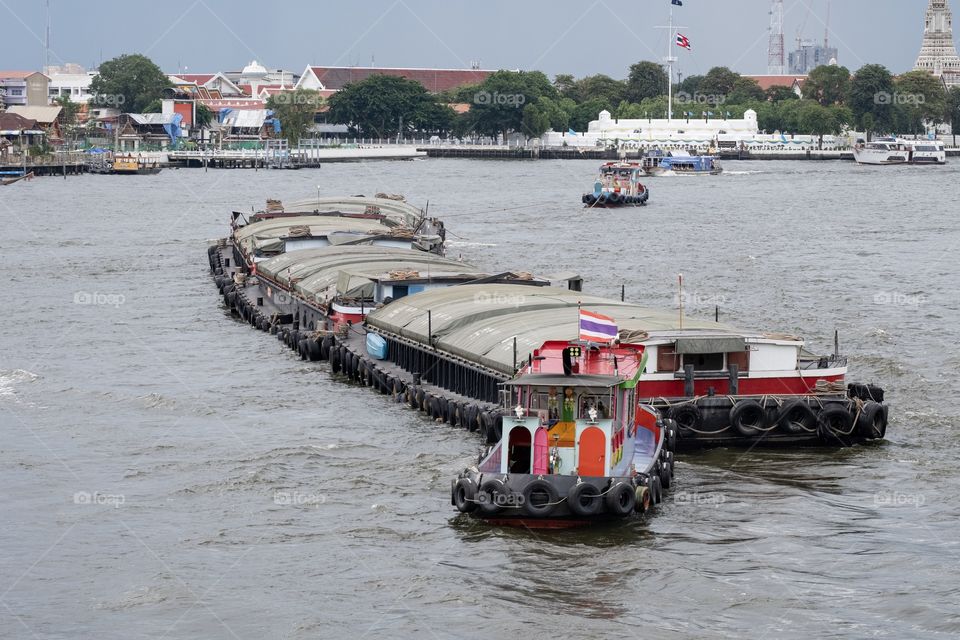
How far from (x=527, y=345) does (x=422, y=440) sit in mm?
3318

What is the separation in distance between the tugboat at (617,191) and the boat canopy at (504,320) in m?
72.2

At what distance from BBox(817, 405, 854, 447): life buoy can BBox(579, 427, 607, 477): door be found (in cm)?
823

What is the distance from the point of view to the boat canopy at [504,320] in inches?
1435

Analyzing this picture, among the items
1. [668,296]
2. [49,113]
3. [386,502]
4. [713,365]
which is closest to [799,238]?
[668,296]

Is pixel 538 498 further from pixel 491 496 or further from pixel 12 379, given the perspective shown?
pixel 12 379

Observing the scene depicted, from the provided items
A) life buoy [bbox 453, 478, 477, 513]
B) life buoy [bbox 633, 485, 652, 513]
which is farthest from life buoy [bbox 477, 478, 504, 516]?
life buoy [bbox 633, 485, 652, 513]

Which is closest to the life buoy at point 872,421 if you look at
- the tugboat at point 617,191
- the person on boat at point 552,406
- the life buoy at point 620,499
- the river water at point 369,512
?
the river water at point 369,512

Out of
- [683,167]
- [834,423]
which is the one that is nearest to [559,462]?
[834,423]

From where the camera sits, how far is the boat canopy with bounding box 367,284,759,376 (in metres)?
36.4

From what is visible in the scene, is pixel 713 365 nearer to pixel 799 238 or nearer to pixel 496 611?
pixel 496 611

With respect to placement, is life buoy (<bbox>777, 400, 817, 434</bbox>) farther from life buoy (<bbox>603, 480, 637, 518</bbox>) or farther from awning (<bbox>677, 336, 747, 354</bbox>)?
life buoy (<bbox>603, 480, 637, 518</bbox>)

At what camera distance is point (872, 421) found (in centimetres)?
A: 3484

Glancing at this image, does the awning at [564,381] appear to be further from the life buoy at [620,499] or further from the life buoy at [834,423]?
the life buoy at [834,423]

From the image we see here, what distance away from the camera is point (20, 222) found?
337ft
